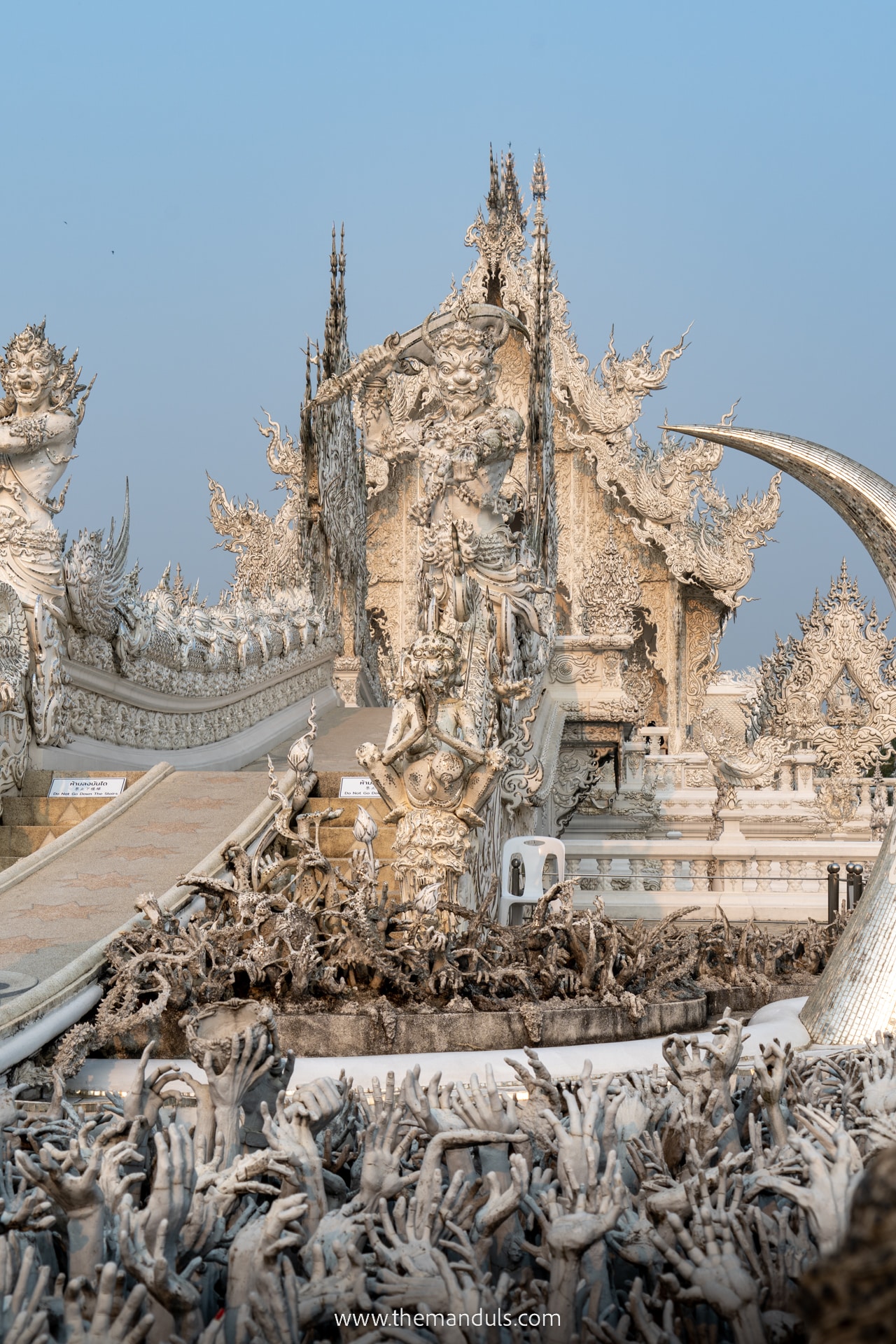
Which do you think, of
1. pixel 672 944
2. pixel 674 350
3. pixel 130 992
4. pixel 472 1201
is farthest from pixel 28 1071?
pixel 674 350

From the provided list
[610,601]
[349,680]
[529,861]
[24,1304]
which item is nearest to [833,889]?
[529,861]

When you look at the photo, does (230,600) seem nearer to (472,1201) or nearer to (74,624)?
(74,624)

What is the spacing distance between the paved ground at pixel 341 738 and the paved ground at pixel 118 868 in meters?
0.85

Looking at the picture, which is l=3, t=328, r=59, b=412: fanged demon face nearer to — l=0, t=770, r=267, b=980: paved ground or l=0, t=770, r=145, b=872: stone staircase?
l=0, t=770, r=145, b=872: stone staircase

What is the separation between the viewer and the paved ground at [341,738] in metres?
7.98

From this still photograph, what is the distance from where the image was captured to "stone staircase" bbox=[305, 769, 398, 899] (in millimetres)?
5852

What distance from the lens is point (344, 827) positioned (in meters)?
6.15

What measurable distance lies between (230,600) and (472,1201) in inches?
334

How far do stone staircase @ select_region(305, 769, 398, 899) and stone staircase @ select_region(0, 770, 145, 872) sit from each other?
1.11m

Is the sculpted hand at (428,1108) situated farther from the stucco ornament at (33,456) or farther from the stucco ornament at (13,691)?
the stucco ornament at (33,456)

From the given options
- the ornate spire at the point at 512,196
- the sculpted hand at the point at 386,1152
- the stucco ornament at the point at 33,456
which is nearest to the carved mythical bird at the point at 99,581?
the stucco ornament at the point at 33,456

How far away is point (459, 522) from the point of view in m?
6.27

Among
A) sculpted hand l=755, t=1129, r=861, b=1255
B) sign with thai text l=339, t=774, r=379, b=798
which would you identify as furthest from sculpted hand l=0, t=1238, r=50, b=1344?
sign with thai text l=339, t=774, r=379, b=798

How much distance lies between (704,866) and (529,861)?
8.48 feet
